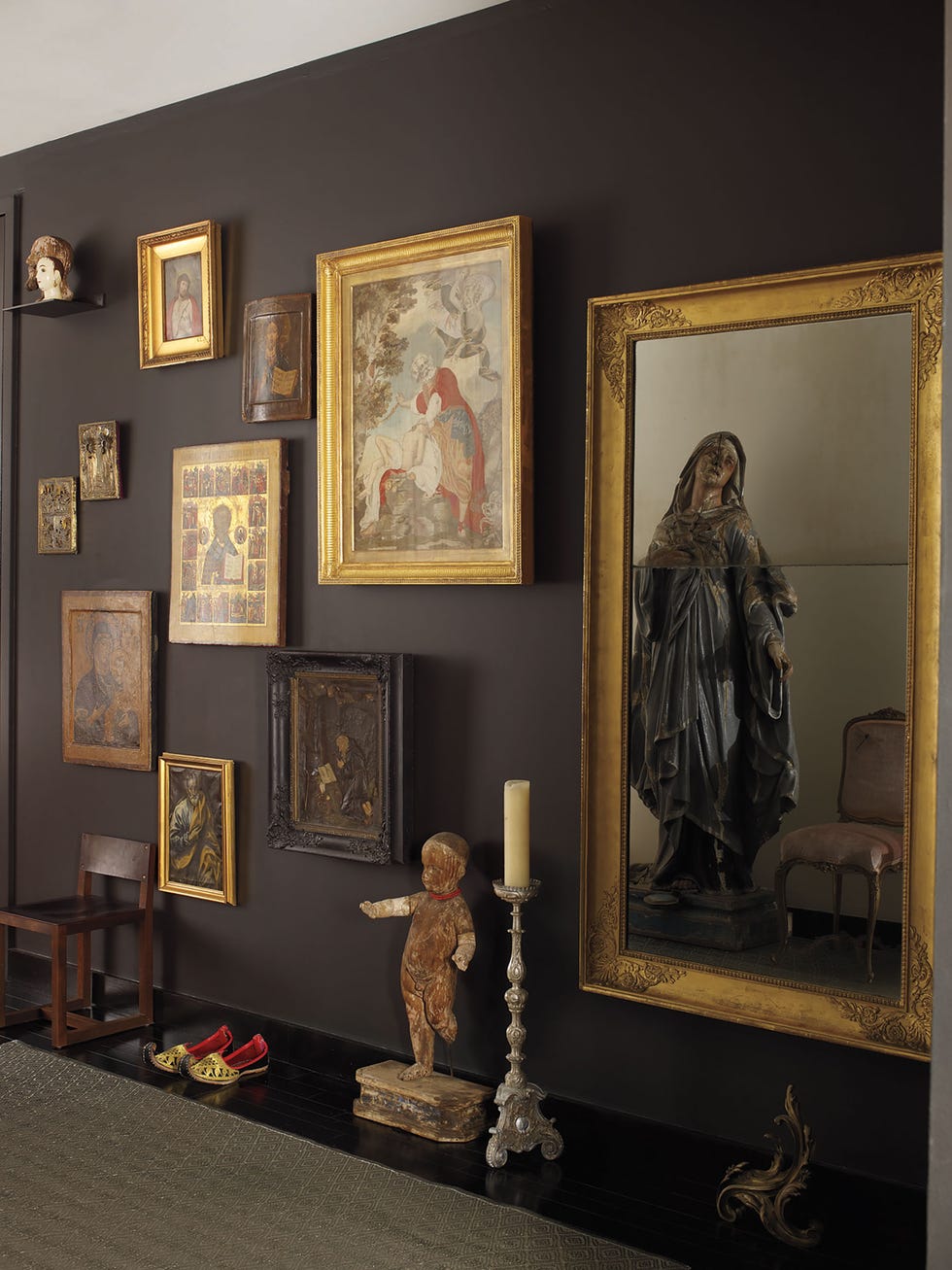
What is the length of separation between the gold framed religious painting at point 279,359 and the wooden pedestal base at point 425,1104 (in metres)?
2.16

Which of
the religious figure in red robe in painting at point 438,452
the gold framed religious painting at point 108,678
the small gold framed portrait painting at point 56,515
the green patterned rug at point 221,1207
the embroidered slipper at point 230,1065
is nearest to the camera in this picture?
the green patterned rug at point 221,1207

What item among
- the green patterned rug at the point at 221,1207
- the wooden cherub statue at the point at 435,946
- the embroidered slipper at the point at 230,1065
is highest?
the wooden cherub statue at the point at 435,946

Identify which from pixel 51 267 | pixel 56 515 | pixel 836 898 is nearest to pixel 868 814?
pixel 836 898

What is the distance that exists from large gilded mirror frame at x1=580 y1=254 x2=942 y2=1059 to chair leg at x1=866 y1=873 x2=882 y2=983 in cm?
5

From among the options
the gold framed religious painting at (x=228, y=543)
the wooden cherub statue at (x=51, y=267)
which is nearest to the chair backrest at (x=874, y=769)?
the gold framed religious painting at (x=228, y=543)

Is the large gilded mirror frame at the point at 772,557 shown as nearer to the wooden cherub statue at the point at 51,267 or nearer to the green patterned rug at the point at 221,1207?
the green patterned rug at the point at 221,1207

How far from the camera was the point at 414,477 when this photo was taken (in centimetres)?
397

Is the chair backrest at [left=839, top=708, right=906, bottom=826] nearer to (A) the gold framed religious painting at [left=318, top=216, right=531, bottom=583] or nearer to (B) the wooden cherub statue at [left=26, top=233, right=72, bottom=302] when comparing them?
(A) the gold framed religious painting at [left=318, top=216, right=531, bottom=583]

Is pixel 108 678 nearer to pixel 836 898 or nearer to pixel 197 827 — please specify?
pixel 197 827

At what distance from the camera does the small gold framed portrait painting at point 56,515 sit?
5.05 metres

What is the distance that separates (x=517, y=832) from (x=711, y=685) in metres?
0.67

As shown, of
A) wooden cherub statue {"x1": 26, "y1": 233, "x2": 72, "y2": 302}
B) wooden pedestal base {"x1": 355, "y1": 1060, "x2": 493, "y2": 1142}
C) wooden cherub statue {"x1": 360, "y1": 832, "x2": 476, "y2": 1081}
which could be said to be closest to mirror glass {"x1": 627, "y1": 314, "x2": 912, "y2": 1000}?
wooden cherub statue {"x1": 360, "y1": 832, "x2": 476, "y2": 1081}

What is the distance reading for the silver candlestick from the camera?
3432mm

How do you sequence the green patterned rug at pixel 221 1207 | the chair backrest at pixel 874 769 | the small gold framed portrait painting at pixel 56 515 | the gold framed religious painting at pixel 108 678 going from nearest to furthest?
the green patterned rug at pixel 221 1207 < the chair backrest at pixel 874 769 < the gold framed religious painting at pixel 108 678 < the small gold framed portrait painting at pixel 56 515
